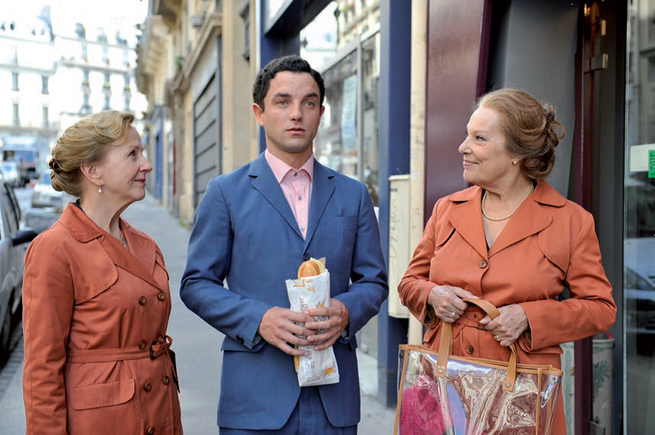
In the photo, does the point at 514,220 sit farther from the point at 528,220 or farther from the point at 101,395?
the point at 101,395

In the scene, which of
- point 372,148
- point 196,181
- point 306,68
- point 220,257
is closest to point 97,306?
point 220,257

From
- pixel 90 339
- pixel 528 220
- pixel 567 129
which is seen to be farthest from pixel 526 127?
pixel 90 339

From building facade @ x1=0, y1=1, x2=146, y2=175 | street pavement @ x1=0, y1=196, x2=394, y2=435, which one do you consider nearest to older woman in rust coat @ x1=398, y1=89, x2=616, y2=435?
street pavement @ x1=0, y1=196, x2=394, y2=435

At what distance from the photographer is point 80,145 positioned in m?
2.43

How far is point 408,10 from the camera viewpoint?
16.1 feet

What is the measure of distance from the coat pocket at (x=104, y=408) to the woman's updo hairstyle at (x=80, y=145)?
2.42ft

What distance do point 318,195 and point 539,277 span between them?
804 millimetres

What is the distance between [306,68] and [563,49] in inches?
69.9

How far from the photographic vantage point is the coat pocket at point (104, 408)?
7.29 ft

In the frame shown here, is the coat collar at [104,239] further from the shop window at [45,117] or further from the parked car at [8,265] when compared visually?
the shop window at [45,117]

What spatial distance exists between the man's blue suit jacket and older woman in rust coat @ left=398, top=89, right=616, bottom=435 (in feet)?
1.01

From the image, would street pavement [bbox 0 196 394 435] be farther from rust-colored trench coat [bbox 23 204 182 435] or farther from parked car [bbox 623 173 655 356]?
rust-colored trench coat [bbox 23 204 182 435]

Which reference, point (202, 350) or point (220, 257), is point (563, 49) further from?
point (202, 350)

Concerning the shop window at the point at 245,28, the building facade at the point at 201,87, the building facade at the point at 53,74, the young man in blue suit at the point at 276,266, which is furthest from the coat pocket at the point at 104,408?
the building facade at the point at 53,74
